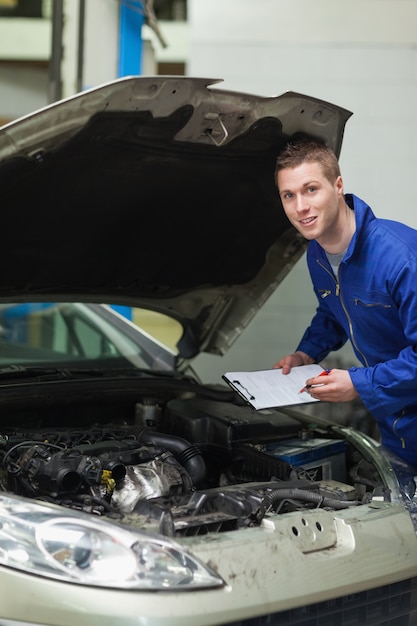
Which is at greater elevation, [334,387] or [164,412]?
[334,387]

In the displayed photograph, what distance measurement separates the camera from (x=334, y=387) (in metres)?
2.68

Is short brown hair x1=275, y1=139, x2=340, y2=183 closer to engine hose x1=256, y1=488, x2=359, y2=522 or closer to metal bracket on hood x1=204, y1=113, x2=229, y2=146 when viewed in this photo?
metal bracket on hood x1=204, y1=113, x2=229, y2=146

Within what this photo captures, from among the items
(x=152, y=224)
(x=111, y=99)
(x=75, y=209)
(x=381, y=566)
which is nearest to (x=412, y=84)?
(x=152, y=224)

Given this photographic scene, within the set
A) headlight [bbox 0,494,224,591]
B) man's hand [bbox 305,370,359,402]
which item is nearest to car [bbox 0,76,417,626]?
headlight [bbox 0,494,224,591]

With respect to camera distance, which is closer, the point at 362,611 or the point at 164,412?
the point at 362,611

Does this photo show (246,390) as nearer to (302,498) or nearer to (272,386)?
(272,386)

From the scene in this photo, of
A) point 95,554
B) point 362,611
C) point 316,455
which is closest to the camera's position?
point 95,554

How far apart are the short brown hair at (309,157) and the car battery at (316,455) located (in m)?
0.98

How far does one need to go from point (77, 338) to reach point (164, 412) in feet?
3.06

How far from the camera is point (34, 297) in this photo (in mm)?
3445

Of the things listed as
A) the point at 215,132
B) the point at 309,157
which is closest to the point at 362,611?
the point at 309,157

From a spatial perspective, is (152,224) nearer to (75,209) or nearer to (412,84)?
(75,209)

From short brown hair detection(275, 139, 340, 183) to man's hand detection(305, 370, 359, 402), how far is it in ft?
2.22

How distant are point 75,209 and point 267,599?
1.72m
